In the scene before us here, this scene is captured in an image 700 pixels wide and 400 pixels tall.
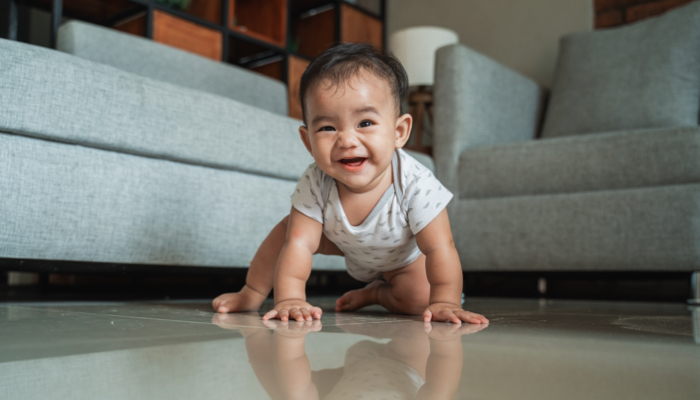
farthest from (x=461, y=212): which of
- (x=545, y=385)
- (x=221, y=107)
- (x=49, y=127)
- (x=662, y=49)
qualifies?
(x=545, y=385)

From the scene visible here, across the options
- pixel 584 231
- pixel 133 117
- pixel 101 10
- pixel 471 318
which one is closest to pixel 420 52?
pixel 584 231

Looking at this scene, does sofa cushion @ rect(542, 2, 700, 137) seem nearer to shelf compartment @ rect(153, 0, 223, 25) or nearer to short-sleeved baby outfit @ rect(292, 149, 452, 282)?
short-sleeved baby outfit @ rect(292, 149, 452, 282)

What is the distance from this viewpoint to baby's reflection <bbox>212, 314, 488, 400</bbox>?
28 centimetres

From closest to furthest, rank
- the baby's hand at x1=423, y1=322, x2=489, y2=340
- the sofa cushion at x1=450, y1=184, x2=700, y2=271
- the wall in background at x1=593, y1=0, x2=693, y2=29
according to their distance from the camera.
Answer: the baby's hand at x1=423, y1=322, x2=489, y2=340, the sofa cushion at x1=450, y1=184, x2=700, y2=271, the wall in background at x1=593, y1=0, x2=693, y2=29

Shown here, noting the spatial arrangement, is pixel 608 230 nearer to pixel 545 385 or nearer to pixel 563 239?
pixel 563 239

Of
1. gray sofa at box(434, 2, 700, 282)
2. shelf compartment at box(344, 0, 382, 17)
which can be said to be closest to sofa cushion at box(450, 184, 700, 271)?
gray sofa at box(434, 2, 700, 282)

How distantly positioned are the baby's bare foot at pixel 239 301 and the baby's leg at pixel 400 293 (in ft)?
0.47

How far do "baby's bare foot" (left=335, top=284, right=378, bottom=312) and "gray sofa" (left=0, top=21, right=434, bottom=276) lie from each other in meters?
0.37

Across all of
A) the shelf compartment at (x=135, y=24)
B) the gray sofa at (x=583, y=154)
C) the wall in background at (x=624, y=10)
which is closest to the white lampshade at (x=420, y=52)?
the gray sofa at (x=583, y=154)

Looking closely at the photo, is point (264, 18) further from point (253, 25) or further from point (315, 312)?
point (315, 312)

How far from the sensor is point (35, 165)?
0.95 metres

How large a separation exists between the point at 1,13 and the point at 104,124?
149 cm

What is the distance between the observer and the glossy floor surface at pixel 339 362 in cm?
28

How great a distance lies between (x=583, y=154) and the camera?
56.9 inches
